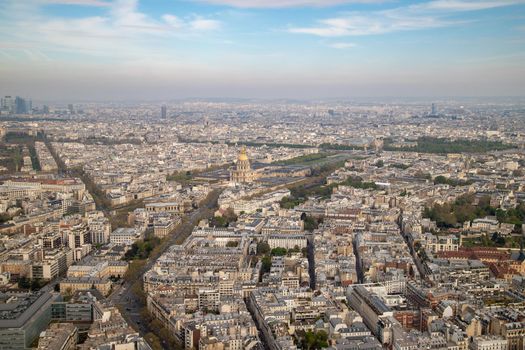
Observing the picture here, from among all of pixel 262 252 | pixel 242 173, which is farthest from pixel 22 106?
pixel 262 252

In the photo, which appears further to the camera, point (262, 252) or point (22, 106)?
point (22, 106)

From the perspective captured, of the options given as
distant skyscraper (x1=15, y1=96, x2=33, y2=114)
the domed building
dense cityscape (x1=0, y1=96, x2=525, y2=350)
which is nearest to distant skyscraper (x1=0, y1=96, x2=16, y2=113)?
distant skyscraper (x1=15, y1=96, x2=33, y2=114)

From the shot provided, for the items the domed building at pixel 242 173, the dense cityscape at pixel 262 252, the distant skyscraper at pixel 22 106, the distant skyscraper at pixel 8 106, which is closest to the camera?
the dense cityscape at pixel 262 252

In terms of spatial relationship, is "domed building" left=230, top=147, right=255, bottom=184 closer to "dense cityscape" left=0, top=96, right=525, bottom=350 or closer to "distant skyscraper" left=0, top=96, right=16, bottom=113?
"dense cityscape" left=0, top=96, right=525, bottom=350

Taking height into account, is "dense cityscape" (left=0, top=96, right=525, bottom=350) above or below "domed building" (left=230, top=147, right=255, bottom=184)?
below

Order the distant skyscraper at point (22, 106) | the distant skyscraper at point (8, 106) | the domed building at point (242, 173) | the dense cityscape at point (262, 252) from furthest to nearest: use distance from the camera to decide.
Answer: the distant skyscraper at point (22, 106), the distant skyscraper at point (8, 106), the domed building at point (242, 173), the dense cityscape at point (262, 252)

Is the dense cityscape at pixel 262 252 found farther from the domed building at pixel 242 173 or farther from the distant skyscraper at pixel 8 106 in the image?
the distant skyscraper at pixel 8 106

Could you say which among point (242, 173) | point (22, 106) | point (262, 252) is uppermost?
point (22, 106)

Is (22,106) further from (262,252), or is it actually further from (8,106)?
(262,252)

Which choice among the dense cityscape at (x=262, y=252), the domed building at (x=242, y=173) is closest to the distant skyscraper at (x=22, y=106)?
the dense cityscape at (x=262, y=252)
